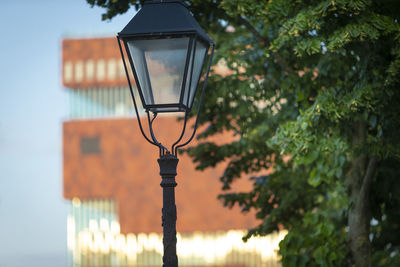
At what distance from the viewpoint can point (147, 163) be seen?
139 ft

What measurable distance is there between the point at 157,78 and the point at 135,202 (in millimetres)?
38498

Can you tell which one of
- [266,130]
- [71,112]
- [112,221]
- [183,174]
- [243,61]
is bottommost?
[112,221]

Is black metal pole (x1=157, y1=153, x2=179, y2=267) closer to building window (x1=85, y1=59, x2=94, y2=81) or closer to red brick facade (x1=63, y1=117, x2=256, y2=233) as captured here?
red brick facade (x1=63, y1=117, x2=256, y2=233)

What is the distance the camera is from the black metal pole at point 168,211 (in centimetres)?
392

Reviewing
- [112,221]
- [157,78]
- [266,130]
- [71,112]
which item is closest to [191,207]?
[112,221]

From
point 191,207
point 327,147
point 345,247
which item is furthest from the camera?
point 191,207

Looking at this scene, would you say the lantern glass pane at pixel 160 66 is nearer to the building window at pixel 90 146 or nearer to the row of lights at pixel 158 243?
the row of lights at pixel 158 243

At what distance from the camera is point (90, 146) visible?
43.6 metres

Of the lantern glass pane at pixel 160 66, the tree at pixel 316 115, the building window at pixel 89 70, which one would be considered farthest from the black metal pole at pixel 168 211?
the building window at pixel 89 70

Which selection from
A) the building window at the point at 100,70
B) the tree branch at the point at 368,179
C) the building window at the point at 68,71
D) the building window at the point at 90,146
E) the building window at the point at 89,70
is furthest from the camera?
the building window at the point at 68,71

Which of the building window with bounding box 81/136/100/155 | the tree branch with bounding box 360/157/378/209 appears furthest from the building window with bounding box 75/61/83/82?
the tree branch with bounding box 360/157/378/209

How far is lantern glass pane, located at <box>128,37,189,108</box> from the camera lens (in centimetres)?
399

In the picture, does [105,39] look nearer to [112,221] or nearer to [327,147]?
[112,221]

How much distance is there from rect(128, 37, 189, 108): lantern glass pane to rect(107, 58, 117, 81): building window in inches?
1600
